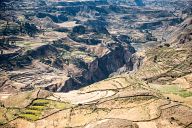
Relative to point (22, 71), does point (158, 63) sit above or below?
above

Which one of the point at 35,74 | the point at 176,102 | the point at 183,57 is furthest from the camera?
the point at 35,74

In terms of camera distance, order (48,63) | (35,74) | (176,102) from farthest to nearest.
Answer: (48,63)
(35,74)
(176,102)

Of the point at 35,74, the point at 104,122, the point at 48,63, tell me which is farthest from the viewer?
the point at 48,63

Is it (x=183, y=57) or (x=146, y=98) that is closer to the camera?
(x=146, y=98)

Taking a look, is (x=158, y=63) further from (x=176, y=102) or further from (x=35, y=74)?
(x=35, y=74)

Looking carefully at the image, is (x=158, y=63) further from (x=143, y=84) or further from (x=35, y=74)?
(x=35, y=74)

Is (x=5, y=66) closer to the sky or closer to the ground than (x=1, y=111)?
closer to the ground

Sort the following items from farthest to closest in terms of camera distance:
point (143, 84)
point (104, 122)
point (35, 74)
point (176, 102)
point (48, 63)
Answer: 1. point (48, 63)
2. point (35, 74)
3. point (143, 84)
4. point (176, 102)
5. point (104, 122)

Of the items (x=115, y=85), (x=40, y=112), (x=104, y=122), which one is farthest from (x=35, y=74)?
(x=104, y=122)

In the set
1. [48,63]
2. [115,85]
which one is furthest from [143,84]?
[48,63]
